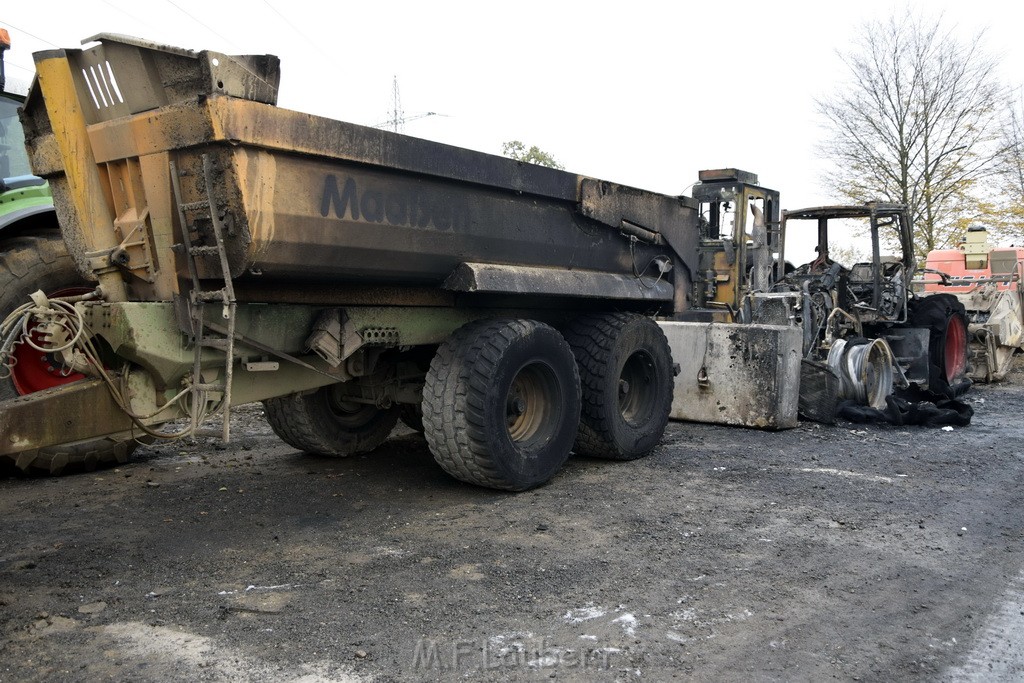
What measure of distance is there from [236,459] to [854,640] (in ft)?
14.1

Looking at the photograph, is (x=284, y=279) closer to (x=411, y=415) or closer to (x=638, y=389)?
(x=411, y=415)

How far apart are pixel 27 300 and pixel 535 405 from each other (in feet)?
9.89

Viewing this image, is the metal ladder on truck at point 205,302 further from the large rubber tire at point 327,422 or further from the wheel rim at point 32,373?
the large rubber tire at point 327,422

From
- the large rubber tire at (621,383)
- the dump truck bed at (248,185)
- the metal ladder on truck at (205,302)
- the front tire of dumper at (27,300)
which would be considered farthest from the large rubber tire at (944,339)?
the front tire of dumper at (27,300)

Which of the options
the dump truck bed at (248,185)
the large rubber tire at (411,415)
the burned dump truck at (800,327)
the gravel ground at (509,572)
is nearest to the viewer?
the gravel ground at (509,572)

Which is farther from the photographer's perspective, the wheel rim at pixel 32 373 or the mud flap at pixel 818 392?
the mud flap at pixel 818 392

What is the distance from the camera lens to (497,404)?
4.86m

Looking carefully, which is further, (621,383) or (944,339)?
(944,339)

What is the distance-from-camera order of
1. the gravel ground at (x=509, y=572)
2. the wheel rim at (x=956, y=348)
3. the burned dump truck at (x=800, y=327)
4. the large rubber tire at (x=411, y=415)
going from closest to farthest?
the gravel ground at (x=509, y=572) → the large rubber tire at (x=411, y=415) → the burned dump truck at (x=800, y=327) → the wheel rim at (x=956, y=348)

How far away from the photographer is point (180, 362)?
388 centimetres

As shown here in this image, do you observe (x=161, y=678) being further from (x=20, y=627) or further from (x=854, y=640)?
(x=854, y=640)

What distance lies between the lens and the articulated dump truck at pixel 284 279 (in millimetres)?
3742

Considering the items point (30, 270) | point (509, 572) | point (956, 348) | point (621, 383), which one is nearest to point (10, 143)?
point (30, 270)

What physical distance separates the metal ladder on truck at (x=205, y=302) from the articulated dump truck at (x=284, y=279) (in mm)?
11
